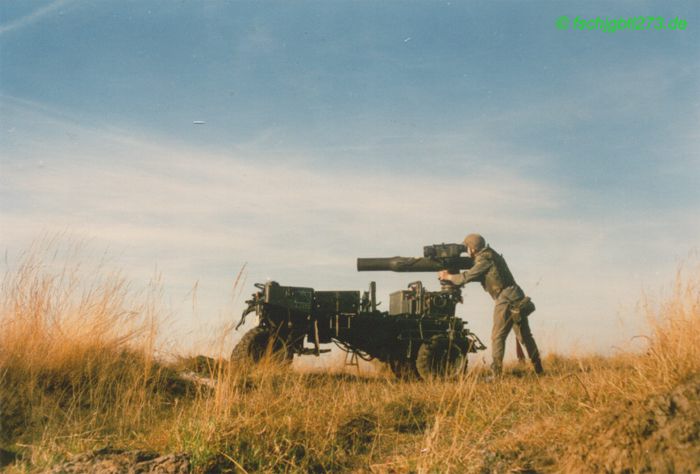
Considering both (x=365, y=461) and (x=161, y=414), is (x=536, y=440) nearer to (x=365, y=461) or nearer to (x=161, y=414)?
→ (x=365, y=461)

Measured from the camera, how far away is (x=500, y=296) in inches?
335

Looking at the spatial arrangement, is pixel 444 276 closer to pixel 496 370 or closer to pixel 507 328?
pixel 507 328

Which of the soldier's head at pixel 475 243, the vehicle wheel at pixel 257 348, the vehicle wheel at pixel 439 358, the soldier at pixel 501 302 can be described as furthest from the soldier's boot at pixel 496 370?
the vehicle wheel at pixel 257 348

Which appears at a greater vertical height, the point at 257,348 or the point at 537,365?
the point at 257,348

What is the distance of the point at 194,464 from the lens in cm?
376

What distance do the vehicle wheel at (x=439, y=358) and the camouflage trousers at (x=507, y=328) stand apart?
575 millimetres

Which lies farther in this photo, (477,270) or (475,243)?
(475,243)

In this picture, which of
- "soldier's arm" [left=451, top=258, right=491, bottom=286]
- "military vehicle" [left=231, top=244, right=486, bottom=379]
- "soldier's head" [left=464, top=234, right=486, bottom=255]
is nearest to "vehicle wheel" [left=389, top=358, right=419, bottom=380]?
"military vehicle" [left=231, top=244, right=486, bottom=379]

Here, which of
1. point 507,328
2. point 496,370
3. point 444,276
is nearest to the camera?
point 496,370

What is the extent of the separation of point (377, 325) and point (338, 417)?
15.2 ft

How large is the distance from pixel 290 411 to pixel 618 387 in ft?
7.76

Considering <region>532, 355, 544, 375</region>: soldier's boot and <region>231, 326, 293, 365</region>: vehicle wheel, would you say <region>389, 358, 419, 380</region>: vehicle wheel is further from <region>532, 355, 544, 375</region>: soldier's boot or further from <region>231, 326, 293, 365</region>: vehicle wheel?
<region>532, 355, 544, 375</region>: soldier's boot

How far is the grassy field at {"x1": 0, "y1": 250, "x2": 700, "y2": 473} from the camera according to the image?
3.43 m

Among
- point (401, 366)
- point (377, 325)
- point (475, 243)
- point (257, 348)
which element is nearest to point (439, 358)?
point (401, 366)
